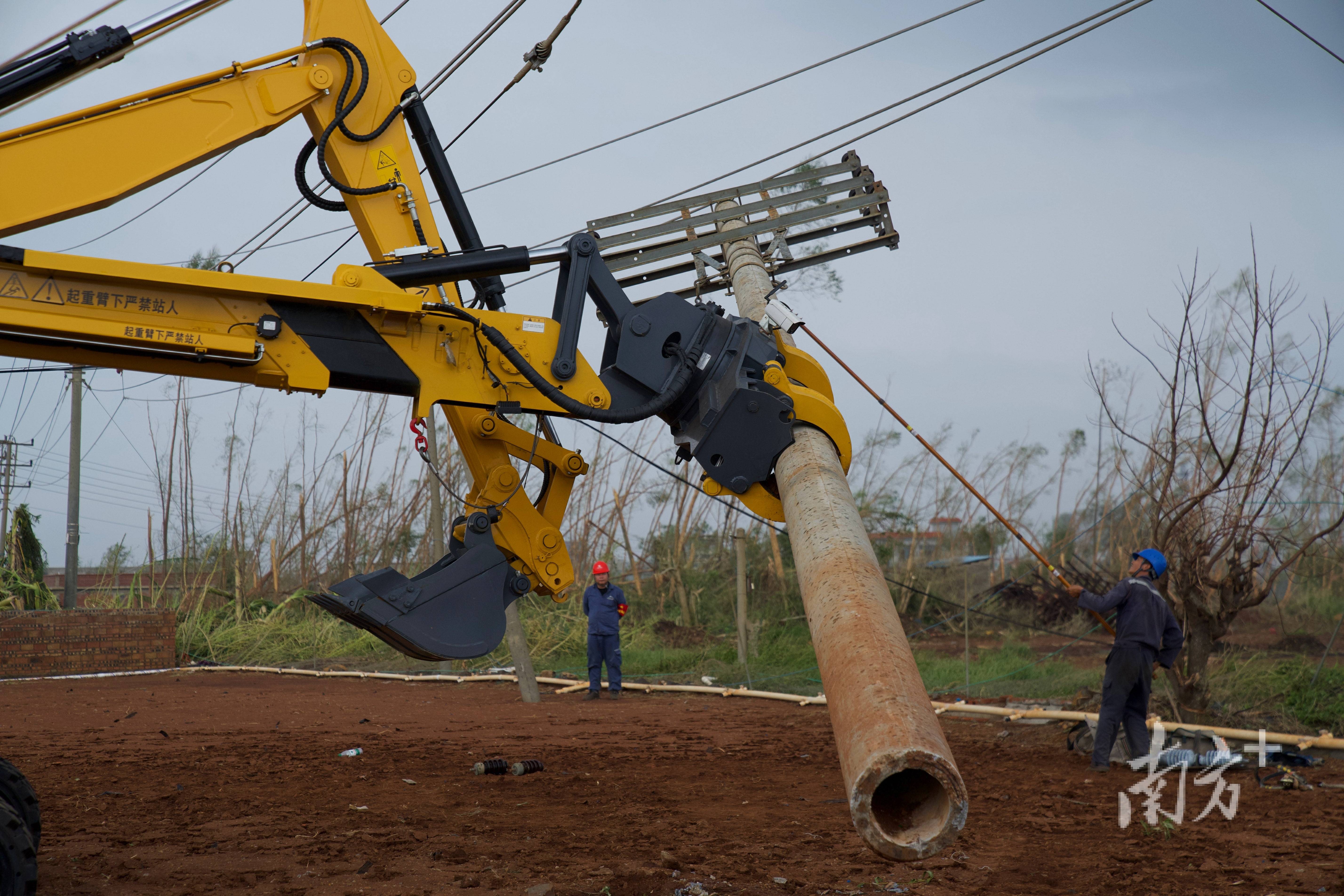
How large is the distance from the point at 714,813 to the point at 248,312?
3.77 metres

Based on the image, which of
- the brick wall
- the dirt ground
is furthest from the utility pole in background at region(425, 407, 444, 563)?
the brick wall

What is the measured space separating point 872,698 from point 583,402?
6.76ft

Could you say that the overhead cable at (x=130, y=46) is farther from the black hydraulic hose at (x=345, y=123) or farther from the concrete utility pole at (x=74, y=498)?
the concrete utility pole at (x=74, y=498)

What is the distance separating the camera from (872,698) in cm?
257

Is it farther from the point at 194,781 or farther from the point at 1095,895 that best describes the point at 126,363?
the point at 1095,895

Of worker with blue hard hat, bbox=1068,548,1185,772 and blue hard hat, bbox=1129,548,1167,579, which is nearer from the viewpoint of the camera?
worker with blue hard hat, bbox=1068,548,1185,772

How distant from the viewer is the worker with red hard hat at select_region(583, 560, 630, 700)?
12102 mm

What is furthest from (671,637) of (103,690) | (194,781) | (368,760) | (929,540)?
(194,781)

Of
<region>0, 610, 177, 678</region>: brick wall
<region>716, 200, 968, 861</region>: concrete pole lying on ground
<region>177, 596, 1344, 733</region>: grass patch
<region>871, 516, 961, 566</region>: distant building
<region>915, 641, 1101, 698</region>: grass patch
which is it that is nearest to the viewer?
<region>716, 200, 968, 861</region>: concrete pole lying on ground

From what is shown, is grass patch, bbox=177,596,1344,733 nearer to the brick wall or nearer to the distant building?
the brick wall

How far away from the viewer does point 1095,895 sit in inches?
171

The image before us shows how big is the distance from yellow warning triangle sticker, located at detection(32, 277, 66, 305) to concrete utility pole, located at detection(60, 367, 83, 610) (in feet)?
56.8

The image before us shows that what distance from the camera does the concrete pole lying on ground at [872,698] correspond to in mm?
2410

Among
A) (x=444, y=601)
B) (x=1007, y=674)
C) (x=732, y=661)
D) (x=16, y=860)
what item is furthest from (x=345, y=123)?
(x=732, y=661)
